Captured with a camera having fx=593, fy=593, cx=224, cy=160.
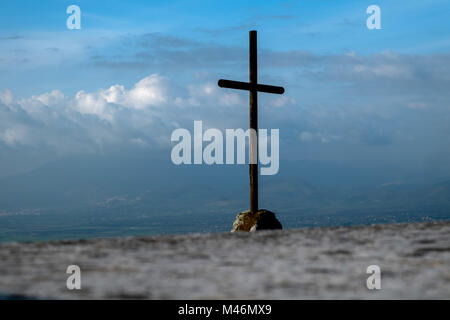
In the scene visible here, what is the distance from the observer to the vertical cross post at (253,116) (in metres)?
13.8

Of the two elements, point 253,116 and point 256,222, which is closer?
point 256,222

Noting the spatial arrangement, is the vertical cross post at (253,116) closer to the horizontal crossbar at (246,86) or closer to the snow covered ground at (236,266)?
the horizontal crossbar at (246,86)

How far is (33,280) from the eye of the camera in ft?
12.9

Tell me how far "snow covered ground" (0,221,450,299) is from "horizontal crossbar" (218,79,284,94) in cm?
752

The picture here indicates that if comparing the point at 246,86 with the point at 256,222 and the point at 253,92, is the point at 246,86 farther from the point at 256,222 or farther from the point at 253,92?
the point at 256,222

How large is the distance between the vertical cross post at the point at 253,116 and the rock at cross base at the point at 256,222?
254 mm

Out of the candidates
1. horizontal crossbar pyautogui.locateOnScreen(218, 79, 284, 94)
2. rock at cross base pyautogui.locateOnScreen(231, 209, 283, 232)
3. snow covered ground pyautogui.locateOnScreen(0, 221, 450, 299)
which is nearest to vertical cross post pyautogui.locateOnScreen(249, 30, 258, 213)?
horizontal crossbar pyautogui.locateOnScreen(218, 79, 284, 94)

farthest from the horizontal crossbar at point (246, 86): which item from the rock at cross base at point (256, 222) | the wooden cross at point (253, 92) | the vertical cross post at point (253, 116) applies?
the rock at cross base at point (256, 222)

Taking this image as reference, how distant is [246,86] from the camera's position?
14.0m

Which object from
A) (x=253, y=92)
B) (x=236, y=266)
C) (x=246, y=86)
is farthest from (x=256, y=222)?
(x=236, y=266)

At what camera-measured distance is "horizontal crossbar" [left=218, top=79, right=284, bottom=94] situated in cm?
1358

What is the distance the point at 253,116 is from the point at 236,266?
Result: 31.9 ft

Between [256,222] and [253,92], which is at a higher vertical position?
[253,92]
